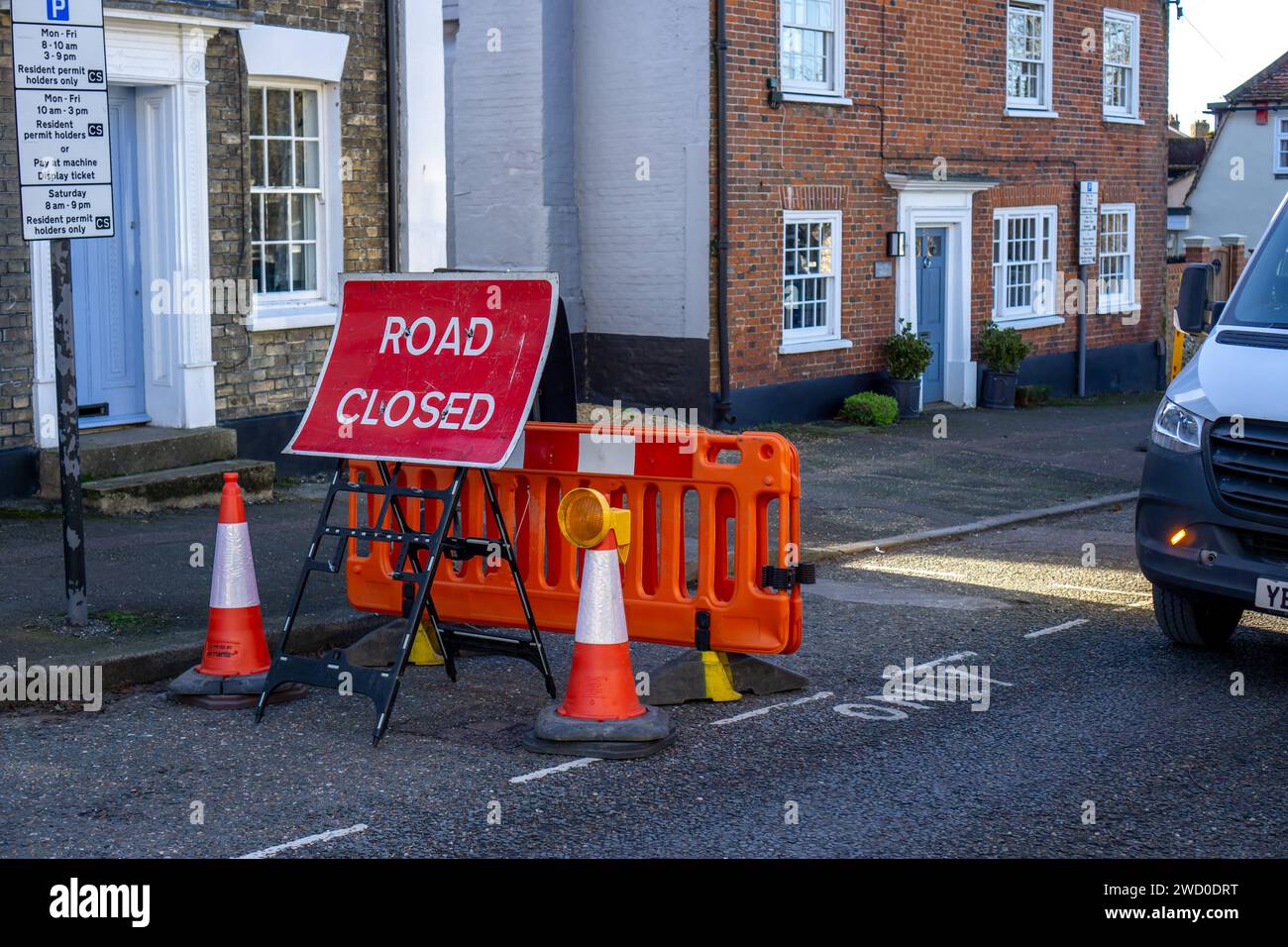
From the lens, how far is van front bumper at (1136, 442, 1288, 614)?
24.7 feet

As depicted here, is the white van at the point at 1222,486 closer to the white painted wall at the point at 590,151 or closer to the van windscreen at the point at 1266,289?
the van windscreen at the point at 1266,289

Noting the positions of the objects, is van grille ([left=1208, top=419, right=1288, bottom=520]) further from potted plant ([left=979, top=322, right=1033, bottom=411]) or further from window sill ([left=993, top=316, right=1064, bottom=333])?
window sill ([left=993, top=316, right=1064, bottom=333])

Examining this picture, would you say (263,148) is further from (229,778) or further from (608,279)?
(229,778)

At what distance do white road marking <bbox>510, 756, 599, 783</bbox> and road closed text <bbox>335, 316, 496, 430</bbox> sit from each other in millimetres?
1512

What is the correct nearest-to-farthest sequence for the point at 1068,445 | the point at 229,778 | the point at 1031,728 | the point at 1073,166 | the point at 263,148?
1. the point at 229,778
2. the point at 1031,728
3. the point at 263,148
4. the point at 1068,445
5. the point at 1073,166

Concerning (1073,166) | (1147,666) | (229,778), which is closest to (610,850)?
(229,778)

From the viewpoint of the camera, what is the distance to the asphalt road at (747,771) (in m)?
5.59

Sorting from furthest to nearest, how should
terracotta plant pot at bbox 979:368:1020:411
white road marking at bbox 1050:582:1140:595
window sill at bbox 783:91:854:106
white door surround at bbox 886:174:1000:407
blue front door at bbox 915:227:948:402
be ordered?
terracotta plant pot at bbox 979:368:1020:411 → blue front door at bbox 915:227:948:402 → white door surround at bbox 886:174:1000:407 → window sill at bbox 783:91:854:106 → white road marking at bbox 1050:582:1140:595

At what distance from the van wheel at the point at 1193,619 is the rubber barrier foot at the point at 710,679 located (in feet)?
7.04

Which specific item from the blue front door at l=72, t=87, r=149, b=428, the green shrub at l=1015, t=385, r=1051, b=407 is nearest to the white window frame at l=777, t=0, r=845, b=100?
the green shrub at l=1015, t=385, r=1051, b=407

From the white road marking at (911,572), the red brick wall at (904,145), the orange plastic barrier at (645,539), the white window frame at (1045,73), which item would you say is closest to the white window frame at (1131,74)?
the red brick wall at (904,145)

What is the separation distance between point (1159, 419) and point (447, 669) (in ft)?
12.2

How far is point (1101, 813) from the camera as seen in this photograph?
231 inches

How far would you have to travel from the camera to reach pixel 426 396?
24.0 feet
